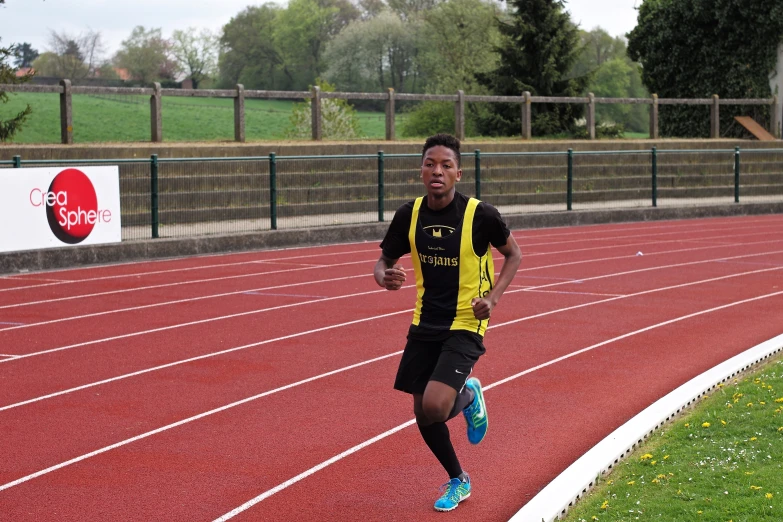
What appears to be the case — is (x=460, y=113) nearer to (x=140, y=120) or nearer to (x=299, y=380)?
(x=299, y=380)

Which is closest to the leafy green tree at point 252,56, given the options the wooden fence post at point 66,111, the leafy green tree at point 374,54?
the leafy green tree at point 374,54

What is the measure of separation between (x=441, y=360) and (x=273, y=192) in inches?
622

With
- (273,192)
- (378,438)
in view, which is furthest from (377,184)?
(378,438)

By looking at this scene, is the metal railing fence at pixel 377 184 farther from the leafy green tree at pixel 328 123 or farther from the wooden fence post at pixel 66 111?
the leafy green tree at pixel 328 123

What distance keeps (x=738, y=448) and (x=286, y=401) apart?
3.34m

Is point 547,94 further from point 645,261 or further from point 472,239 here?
point 472,239

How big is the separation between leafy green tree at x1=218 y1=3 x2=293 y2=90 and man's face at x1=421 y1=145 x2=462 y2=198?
3706 inches

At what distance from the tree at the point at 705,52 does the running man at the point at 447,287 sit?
35.1 m

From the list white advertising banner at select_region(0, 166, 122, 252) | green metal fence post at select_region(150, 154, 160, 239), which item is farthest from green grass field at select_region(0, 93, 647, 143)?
white advertising banner at select_region(0, 166, 122, 252)

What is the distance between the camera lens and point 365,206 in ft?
77.2

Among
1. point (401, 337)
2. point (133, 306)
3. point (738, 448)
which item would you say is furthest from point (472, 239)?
point (133, 306)

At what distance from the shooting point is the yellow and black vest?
5.67m

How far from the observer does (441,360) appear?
563 cm

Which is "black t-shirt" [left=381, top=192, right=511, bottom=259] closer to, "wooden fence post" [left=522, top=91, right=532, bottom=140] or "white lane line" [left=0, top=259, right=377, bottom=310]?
"white lane line" [left=0, top=259, right=377, bottom=310]
